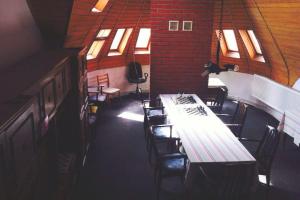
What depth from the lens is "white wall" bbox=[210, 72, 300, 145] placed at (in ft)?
22.4

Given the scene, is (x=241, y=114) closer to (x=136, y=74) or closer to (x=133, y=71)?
(x=136, y=74)

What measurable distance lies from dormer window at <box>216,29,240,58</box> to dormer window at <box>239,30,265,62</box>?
19.9 inches

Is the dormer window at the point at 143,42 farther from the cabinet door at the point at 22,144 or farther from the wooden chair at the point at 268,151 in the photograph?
the cabinet door at the point at 22,144

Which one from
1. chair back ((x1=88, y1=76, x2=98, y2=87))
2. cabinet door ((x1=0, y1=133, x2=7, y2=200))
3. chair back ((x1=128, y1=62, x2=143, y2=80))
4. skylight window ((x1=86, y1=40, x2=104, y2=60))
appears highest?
skylight window ((x1=86, y1=40, x2=104, y2=60))

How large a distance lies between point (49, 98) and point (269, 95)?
653cm

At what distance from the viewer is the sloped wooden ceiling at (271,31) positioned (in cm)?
595

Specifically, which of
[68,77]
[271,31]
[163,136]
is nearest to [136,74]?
[271,31]

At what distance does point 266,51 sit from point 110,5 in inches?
167

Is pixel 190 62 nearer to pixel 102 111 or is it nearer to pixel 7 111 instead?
pixel 102 111

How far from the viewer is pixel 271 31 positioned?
6996 mm

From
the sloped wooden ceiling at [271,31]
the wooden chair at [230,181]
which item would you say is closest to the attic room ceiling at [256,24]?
the sloped wooden ceiling at [271,31]

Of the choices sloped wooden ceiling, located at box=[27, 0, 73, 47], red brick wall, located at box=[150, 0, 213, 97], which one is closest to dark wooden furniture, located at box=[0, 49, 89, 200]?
sloped wooden ceiling, located at box=[27, 0, 73, 47]

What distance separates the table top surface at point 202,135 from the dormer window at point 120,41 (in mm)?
4018

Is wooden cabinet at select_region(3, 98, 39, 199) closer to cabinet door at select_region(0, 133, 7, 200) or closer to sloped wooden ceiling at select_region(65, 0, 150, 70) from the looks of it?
cabinet door at select_region(0, 133, 7, 200)
